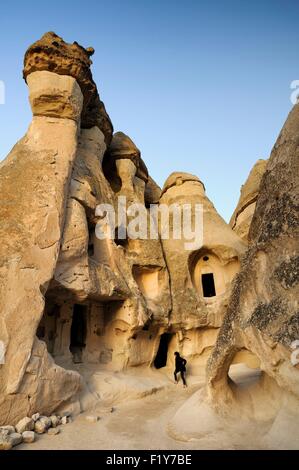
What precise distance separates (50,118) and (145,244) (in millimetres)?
5236

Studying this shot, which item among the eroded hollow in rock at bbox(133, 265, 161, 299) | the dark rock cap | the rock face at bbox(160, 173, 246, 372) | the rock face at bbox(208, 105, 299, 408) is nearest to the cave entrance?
the eroded hollow in rock at bbox(133, 265, 161, 299)

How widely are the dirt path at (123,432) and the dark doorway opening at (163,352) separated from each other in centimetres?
437

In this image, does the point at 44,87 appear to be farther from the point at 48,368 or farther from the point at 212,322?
the point at 212,322

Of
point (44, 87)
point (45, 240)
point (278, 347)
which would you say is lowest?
point (278, 347)

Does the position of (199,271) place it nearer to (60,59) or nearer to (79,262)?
(79,262)

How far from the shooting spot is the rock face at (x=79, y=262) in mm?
6703

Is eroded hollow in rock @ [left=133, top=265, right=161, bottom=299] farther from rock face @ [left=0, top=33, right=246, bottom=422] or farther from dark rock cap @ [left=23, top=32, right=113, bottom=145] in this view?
dark rock cap @ [left=23, top=32, right=113, bottom=145]

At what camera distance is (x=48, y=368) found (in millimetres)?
6770

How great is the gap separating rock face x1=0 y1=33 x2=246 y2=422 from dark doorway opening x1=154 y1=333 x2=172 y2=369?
0.05 metres

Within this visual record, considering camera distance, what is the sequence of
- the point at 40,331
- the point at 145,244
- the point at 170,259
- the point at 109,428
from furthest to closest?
the point at 170,259, the point at 145,244, the point at 40,331, the point at 109,428

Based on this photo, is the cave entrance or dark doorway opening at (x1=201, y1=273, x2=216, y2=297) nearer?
the cave entrance

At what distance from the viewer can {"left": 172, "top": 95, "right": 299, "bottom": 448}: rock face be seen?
4.76 meters
